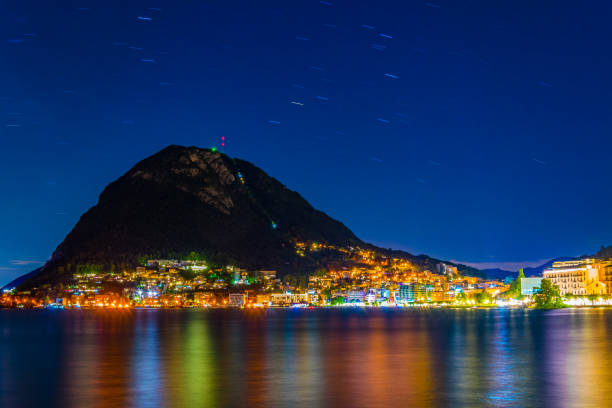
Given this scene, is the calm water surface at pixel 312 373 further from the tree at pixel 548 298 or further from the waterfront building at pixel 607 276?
the waterfront building at pixel 607 276

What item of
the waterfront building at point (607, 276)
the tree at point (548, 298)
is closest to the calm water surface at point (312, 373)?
the tree at point (548, 298)

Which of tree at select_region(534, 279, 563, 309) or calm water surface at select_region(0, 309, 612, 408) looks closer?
calm water surface at select_region(0, 309, 612, 408)

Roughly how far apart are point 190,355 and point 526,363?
80.5 feet

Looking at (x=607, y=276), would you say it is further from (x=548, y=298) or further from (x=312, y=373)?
(x=312, y=373)

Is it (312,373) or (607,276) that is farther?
(607,276)

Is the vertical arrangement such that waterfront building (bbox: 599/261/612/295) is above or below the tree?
above

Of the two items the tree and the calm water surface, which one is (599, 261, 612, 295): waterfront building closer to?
the tree

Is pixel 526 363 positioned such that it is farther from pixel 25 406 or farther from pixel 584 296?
pixel 584 296

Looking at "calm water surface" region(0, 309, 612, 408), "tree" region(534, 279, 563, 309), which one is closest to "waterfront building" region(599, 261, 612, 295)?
"tree" region(534, 279, 563, 309)

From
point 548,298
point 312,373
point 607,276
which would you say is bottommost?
point 548,298

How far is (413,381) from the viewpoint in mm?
33312

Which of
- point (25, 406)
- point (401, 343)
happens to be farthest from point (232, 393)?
point (401, 343)

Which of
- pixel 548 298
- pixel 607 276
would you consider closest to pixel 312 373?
pixel 548 298

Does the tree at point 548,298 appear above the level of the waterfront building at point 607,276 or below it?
below
